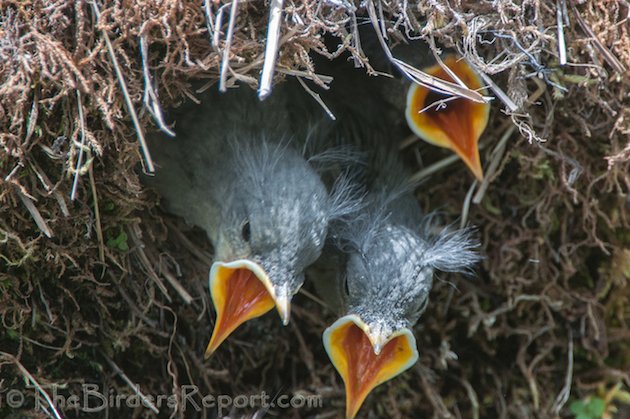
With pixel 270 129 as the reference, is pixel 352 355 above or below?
below

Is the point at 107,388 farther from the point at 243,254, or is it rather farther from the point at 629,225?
the point at 629,225

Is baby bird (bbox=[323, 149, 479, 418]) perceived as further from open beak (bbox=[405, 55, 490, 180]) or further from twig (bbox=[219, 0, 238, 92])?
twig (bbox=[219, 0, 238, 92])

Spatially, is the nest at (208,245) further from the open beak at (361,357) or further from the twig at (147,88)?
the open beak at (361,357)

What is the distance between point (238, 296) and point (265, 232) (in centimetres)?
17

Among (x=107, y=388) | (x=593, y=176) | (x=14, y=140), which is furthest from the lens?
(x=593, y=176)

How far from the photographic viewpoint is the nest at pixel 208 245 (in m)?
2.09

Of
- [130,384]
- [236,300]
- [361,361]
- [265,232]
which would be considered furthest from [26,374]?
[361,361]

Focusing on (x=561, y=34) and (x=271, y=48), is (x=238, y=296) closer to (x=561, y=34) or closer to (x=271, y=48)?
(x=271, y=48)

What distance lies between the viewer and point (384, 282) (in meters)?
2.26

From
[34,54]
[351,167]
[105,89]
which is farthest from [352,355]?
[34,54]

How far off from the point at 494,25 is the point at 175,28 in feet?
2.58

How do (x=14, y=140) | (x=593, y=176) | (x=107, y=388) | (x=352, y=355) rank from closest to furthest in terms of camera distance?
1. (x=14, y=140)
2. (x=352, y=355)
3. (x=107, y=388)
4. (x=593, y=176)

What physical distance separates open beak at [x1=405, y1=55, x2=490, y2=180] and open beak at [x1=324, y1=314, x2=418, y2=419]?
19.9 inches

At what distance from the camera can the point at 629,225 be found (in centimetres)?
261
